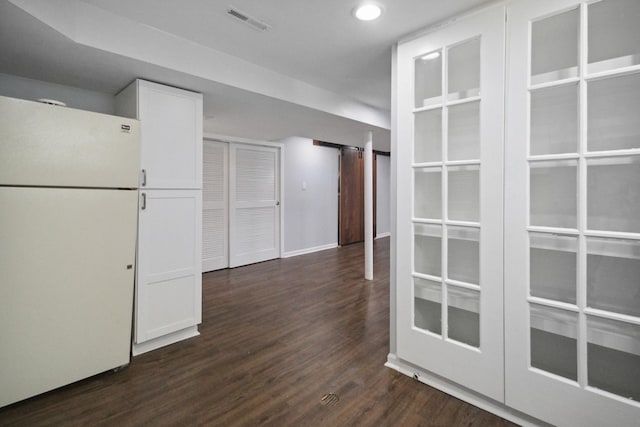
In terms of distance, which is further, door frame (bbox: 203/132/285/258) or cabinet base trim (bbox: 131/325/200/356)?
door frame (bbox: 203/132/285/258)

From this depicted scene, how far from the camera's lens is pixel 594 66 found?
143 centimetres

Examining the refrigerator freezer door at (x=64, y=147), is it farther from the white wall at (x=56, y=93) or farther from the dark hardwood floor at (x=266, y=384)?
the dark hardwood floor at (x=266, y=384)

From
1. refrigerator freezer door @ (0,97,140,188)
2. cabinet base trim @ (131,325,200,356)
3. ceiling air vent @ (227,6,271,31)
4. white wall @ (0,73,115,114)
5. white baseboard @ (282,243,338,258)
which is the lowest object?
cabinet base trim @ (131,325,200,356)

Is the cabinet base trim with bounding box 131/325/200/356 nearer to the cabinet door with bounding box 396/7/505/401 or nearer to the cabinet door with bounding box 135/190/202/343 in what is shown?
the cabinet door with bounding box 135/190/202/343

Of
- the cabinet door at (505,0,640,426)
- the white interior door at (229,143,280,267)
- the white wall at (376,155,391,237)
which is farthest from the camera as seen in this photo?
the white wall at (376,155,391,237)

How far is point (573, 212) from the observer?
150 cm

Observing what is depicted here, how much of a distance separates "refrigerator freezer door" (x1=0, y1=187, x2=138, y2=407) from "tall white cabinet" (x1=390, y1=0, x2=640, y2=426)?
76.8 inches

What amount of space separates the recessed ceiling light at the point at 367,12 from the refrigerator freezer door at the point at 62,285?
188cm

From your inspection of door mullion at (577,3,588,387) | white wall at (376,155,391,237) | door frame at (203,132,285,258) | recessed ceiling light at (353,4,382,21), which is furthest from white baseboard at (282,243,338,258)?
door mullion at (577,3,588,387)

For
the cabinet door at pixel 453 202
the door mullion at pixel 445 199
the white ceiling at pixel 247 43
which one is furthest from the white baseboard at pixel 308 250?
the door mullion at pixel 445 199

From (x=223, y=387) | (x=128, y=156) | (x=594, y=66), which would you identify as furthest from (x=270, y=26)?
(x=223, y=387)

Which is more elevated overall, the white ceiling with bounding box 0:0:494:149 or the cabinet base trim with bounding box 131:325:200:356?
the white ceiling with bounding box 0:0:494:149

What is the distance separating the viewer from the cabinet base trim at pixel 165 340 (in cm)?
238

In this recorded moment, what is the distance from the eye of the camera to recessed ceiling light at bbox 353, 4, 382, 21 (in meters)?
1.79
